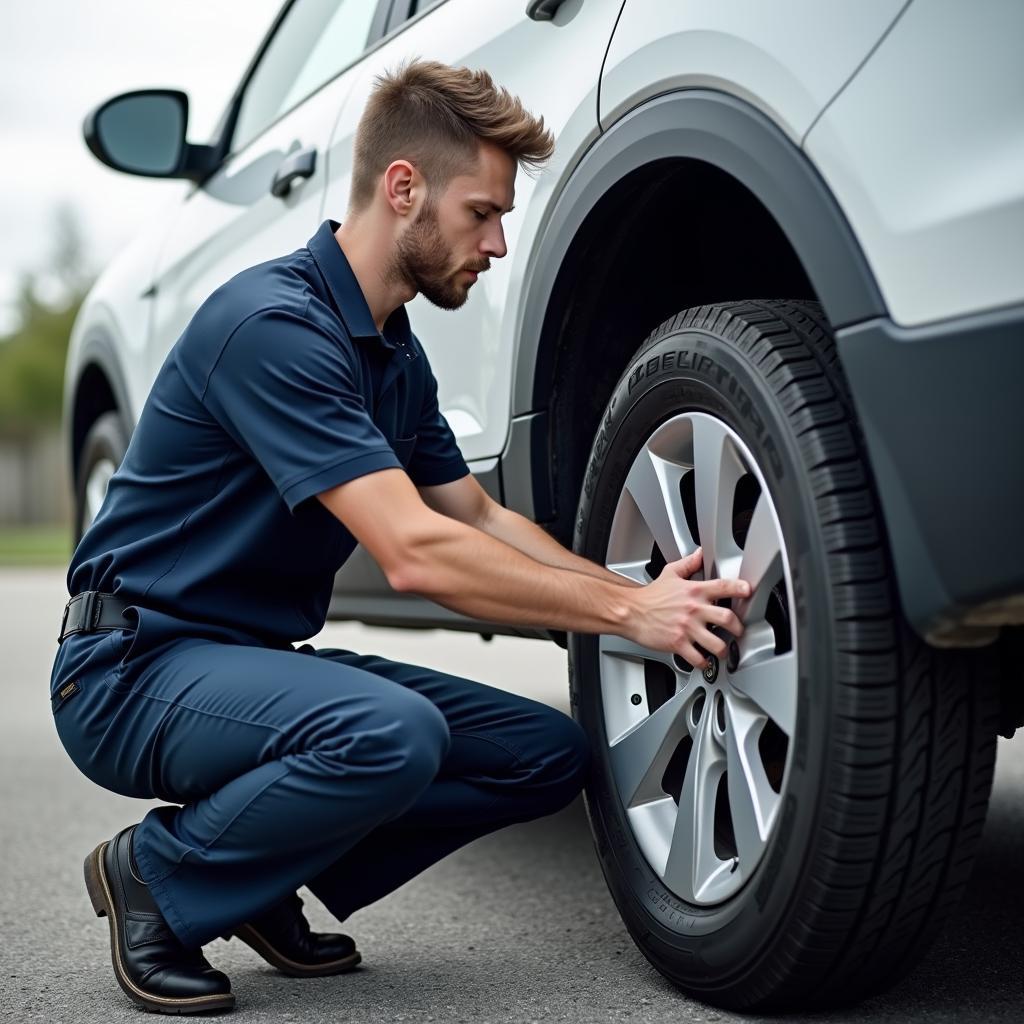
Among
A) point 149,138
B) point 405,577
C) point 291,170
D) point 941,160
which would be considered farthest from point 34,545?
point 941,160

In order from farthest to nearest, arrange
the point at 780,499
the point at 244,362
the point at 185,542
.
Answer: the point at 185,542, the point at 244,362, the point at 780,499

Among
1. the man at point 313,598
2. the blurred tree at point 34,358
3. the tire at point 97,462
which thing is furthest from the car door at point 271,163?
the blurred tree at point 34,358

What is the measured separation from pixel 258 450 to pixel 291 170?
1.15 metres

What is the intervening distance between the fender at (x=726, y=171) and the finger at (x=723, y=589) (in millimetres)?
385

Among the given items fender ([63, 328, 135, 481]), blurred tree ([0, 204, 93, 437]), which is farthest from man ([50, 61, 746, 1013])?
blurred tree ([0, 204, 93, 437])

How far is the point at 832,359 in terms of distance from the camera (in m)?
1.59

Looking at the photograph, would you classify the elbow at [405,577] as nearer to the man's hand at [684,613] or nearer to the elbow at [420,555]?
the elbow at [420,555]

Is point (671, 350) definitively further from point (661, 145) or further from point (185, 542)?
point (185, 542)

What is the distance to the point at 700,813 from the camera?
1735 mm

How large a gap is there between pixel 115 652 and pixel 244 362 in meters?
0.47

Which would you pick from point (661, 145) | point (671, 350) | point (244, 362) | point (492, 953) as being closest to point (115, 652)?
point (244, 362)

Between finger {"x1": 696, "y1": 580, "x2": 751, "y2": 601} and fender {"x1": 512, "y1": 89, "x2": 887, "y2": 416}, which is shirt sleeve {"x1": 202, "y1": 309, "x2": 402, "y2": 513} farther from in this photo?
finger {"x1": 696, "y1": 580, "x2": 751, "y2": 601}

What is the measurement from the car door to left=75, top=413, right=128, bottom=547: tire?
1.45ft

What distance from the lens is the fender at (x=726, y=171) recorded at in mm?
1413
